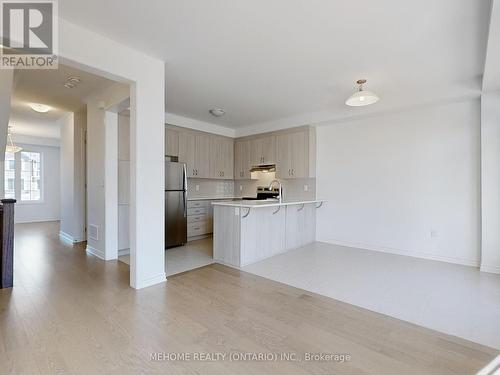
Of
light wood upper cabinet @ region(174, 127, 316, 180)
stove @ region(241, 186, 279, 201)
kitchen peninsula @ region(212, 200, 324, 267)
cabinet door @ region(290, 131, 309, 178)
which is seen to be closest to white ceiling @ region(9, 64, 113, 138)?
light wood upper cabinet @ region(174, 127, 316, 180)

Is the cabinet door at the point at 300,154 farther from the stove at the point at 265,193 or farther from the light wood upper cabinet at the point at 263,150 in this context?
the stove at the point at 265,193


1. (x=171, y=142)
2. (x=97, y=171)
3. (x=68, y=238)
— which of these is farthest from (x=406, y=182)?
(x=68, y=238)

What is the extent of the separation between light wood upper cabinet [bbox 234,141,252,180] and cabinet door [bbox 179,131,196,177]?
1.25m

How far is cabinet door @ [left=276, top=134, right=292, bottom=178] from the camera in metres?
5.52

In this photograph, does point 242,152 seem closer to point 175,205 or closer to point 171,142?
point 171,142

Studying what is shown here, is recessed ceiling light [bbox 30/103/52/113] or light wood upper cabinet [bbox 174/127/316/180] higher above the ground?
recessed ceiling light [bbox 30/103/52/113]

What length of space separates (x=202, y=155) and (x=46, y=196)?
581 centimetres

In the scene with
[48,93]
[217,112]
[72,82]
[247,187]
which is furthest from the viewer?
[247,187]

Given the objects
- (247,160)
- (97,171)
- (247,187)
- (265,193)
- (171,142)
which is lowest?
(265,193)

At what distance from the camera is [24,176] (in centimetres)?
755

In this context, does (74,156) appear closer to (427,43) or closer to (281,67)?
(281,67)

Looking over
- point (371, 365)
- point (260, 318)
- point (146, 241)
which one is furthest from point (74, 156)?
point (371, 365)

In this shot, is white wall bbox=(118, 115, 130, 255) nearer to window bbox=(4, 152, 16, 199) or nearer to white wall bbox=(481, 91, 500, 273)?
white wall bbox=(481, 91, 500, 273)

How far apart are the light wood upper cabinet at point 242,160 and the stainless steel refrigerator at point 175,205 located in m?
1.79
